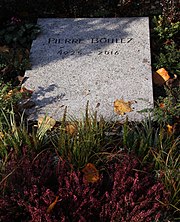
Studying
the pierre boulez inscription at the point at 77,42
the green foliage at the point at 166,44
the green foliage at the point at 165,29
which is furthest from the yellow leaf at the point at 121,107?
the green foliage at the point at 165,29

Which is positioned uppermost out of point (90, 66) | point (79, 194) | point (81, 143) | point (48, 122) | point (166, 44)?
point (166, 44)

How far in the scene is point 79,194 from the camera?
2.75 m

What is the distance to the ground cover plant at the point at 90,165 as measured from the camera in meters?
2.68

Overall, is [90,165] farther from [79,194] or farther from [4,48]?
[4,48]

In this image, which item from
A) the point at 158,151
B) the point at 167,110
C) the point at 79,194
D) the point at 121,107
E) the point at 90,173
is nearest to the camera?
the point at 79,194

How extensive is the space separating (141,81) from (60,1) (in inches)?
64.8

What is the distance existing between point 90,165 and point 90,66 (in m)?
1.34

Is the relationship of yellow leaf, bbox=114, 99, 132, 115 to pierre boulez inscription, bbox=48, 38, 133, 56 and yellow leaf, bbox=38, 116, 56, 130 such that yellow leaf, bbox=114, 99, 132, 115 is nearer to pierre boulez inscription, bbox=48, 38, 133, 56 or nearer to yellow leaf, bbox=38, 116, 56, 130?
yellow leaf, bbox=38, 116, 56, 130

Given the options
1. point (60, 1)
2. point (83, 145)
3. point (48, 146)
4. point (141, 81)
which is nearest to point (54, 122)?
point (48, 146)

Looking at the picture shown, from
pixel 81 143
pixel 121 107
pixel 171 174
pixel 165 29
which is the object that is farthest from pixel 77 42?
pixel 171 174

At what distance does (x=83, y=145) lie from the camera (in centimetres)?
305

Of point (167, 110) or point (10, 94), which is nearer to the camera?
point (167, 110)

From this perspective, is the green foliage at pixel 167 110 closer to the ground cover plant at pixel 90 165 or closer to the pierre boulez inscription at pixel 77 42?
the ground cover plant at pixel 90 165

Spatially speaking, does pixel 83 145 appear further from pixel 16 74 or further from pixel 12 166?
pixel 16 74
